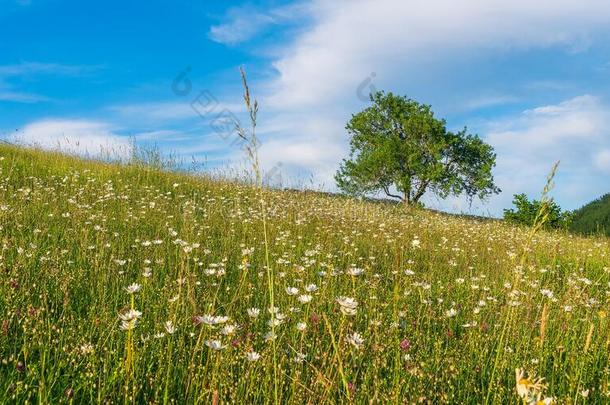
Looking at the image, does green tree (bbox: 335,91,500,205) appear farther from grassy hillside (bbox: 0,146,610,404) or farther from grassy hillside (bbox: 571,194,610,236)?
grassy hillside (bbox: 0,146,610,404)

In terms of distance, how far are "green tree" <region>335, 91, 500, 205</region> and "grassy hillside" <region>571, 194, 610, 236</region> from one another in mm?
5520

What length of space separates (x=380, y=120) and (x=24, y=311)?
3284 cm

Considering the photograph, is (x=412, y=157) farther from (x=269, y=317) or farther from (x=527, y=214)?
(x=269, y=317)

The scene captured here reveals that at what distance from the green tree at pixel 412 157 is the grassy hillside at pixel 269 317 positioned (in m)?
21.5

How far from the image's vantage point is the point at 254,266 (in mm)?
6383

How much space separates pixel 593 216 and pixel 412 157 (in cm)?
1153

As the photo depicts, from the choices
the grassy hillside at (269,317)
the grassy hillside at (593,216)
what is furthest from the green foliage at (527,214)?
the grassy hillside at (269,317)

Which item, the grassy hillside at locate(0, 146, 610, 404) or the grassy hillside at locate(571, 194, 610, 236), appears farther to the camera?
the grassy hillside at locate(571, 194, 610, 236)

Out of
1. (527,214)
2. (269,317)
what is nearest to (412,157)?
(527,214)

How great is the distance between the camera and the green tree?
107 feet

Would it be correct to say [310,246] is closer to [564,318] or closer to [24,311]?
[564,318]

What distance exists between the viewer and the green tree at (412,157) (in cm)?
3266

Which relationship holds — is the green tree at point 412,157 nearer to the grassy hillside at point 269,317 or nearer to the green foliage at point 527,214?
the green foliage at point 527,214

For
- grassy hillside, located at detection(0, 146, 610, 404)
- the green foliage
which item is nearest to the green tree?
the green foliage
